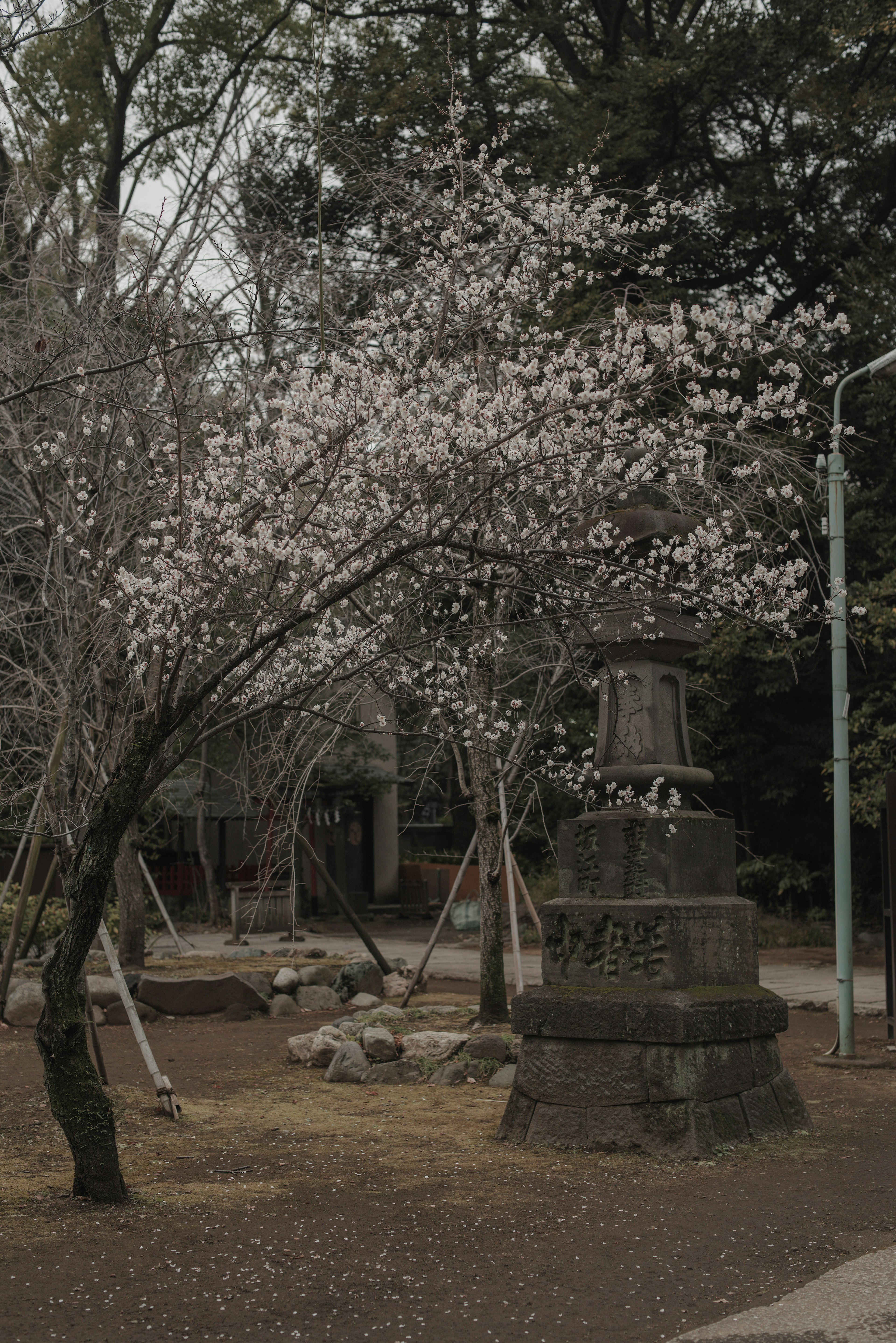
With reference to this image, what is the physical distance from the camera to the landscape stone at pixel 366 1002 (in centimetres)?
1152

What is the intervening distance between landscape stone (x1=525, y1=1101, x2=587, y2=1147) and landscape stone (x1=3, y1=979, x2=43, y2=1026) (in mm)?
6040

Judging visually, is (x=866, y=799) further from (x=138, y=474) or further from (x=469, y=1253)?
(x=469, y=1253)

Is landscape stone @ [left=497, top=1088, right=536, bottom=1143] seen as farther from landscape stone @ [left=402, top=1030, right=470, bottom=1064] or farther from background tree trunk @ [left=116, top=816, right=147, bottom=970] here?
background tree trunk @ [left=116, top=816, right=147, bottom=970]

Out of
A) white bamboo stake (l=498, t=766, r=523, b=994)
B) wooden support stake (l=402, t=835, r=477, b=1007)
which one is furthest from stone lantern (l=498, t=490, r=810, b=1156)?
wooden support stake (l=402, t=835, r=477, b=1007)

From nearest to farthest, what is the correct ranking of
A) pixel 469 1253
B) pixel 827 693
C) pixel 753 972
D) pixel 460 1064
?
pixel 469 1253, pixel 753 972, pixel 460 1064, pixel 827 693

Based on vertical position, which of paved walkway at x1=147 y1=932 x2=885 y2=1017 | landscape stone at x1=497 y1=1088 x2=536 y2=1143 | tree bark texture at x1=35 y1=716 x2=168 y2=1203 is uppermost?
tree bark texture at x1=35 y1=716 x2=168 y2=1203

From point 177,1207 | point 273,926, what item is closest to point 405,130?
point 273,926

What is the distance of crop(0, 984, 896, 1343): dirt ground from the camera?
396cm

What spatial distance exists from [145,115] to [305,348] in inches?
579

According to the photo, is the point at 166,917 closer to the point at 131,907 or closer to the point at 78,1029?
the point at 131,907

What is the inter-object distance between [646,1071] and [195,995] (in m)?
6.64

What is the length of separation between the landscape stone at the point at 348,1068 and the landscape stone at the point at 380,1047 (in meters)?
0.24

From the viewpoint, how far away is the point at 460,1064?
834 cm

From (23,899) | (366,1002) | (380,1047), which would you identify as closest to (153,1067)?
(380,1047)
